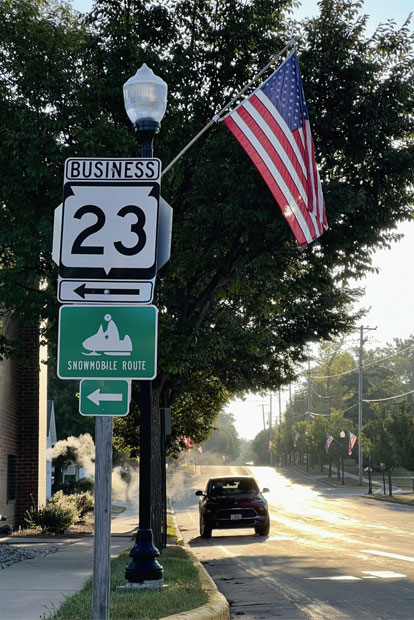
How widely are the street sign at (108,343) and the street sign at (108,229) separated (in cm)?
16

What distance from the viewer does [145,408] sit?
10609 millimetres

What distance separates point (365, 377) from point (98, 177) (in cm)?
13160

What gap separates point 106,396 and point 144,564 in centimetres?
598

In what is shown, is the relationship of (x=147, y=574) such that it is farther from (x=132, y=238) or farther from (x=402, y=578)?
(x=132, y=238)

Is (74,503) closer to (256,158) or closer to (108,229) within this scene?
(256,158)

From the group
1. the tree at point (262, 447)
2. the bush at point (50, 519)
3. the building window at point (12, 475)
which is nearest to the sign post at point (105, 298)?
the bush at point (50, 519)

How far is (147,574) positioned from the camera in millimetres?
10531

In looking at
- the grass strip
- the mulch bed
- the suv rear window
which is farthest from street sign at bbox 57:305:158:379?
the suv rear window

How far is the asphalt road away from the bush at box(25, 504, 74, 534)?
3.56 metres

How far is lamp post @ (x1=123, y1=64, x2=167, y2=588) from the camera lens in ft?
26.9

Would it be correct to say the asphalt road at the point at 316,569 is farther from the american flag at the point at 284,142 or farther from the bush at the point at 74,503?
the american flag at the point at 284,142

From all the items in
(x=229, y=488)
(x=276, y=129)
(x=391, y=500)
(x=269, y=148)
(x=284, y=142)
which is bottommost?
(x=391, y=500)

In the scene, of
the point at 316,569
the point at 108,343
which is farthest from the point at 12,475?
the point at 108,343

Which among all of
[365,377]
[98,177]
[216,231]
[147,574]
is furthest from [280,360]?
[365,377]
